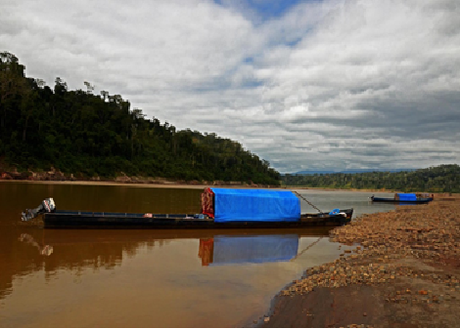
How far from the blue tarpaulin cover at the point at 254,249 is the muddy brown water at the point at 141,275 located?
0.05 metres

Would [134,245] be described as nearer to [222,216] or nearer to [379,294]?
[222,216]

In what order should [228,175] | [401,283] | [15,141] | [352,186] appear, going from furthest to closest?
[352,186], [228,175], [15,141], [401,283]

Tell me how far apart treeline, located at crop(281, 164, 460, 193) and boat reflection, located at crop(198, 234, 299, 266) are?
13353 centimetres

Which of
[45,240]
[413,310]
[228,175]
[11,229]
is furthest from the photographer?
[228,175]

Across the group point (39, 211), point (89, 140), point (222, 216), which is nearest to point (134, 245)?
point (39, 211)

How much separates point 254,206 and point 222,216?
112 inches

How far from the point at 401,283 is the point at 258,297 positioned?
438 cm

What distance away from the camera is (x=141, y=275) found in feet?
37.0

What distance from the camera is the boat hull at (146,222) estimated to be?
19062 millimetres

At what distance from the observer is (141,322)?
24.5ft

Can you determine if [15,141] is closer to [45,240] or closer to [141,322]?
[45,240]

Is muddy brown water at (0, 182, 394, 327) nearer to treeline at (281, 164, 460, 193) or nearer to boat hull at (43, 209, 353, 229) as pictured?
boat hull at (43, 209, 353, 229)

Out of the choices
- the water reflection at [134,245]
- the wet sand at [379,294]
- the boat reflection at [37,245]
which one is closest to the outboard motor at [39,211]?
the water reflection at [134,245]

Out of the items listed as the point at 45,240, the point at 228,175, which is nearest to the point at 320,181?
the point at 228,175
